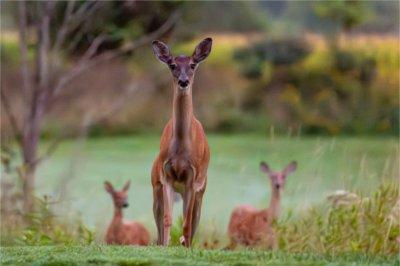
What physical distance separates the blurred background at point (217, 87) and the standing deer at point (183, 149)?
7489 mm

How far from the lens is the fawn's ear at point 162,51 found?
1091 cm

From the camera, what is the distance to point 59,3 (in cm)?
2056

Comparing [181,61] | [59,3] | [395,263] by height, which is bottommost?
[395,263]

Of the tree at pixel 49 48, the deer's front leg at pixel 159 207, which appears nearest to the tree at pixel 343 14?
the tree at pixel 49 48

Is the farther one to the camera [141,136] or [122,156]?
[141,136]

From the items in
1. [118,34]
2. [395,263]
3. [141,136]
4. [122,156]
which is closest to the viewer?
[395,263]

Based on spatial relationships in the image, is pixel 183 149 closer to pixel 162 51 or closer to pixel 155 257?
pixel 162 51

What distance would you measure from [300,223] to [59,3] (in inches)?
297

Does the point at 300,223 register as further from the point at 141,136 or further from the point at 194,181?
the point at 141,136

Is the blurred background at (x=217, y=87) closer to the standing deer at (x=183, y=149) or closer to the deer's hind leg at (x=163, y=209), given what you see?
the deer's hind leg at (x=163, y=209)

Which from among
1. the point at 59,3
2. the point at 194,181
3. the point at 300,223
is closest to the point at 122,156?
the point at 59,3

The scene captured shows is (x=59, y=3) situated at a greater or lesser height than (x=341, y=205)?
greater

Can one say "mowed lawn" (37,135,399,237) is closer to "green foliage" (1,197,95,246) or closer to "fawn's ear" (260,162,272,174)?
"fawn's ear" (260,162,272,174)

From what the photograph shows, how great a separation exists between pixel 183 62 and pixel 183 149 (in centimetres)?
60
